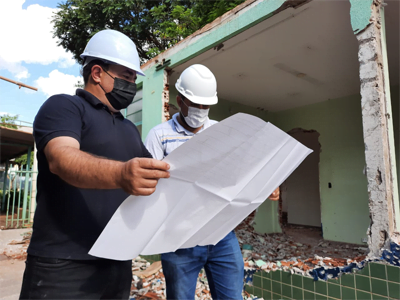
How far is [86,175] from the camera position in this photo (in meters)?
0.87

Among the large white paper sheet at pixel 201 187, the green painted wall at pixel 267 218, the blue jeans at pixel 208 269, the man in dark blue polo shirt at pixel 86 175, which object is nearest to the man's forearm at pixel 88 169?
the man in dark blue polo shirt at pixel 86 175

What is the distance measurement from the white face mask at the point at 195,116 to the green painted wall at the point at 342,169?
211 inches

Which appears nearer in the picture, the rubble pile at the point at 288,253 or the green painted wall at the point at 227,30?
the rubble pile at the point at 288,253

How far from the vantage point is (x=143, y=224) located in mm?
980

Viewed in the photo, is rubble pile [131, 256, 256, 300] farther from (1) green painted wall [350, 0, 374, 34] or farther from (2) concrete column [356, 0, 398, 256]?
(1) green painted wall [350, 0, 374, 34]

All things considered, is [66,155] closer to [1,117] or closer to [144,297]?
[144,297]

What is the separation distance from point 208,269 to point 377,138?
1.92 meters

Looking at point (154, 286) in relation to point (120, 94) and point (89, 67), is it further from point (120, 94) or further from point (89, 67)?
point (89, 67)

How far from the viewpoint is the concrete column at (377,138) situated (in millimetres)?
2387

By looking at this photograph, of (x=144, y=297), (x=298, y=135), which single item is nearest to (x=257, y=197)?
(x=144, y=297)

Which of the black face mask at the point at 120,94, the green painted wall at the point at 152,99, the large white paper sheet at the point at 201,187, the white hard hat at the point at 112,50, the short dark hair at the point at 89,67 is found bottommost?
the large white paper sheet at the point at 201,187

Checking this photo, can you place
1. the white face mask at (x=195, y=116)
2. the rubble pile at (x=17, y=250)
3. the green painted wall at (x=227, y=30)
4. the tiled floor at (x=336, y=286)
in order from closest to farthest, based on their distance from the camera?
the white face mask at (x=195, y=116) < the tiled floor at (x=336, y=286) < the green painted wall at (x=227, y=30) < the rubble pile at (x=17, y=250)

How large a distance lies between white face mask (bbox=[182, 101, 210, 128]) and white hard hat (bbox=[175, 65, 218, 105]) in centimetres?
6

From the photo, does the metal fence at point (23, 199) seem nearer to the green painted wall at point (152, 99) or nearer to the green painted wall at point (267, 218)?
the green painted wall at point (152, 99)
